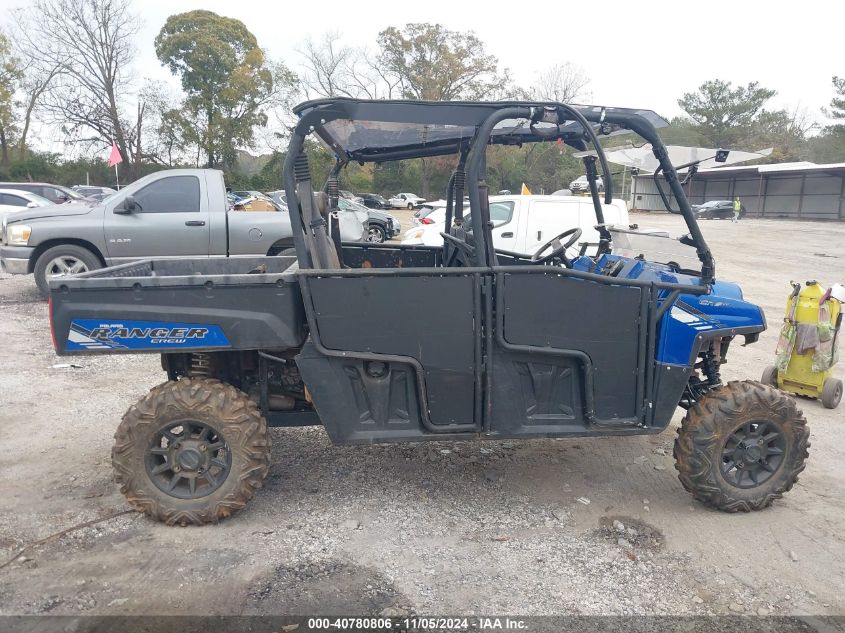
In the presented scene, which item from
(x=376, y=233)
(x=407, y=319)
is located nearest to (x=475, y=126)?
(x=407, y=319)

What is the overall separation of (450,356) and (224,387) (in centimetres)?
130

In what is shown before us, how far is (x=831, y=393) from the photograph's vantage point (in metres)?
5.77

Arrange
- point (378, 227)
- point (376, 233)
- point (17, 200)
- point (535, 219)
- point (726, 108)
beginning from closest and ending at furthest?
point (535, 219)
point (17, 200)
point (376, 233)
point (378, 227)
point (726, 108)

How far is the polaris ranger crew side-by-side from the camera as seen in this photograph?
349cm

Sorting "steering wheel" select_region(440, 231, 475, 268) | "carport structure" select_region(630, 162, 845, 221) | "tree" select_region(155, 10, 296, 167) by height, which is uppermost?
"tree" select_region(155, 10, 296, 167)

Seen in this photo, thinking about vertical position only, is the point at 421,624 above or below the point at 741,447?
below

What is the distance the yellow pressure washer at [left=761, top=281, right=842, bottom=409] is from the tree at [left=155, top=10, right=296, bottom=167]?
3728cm

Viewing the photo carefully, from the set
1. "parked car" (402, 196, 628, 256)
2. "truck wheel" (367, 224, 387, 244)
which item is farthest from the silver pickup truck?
"truck wheel" (367, 224, 387, 244)

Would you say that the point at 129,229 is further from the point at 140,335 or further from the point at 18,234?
the point at 140,335

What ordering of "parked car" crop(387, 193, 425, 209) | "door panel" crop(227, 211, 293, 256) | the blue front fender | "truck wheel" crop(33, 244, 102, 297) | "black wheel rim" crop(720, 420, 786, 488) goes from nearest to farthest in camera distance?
the blue front fender → "black wheel rim" crop(720, 420, 786, 488) → "truck wheel" crop(33, 244, 102, 297) → "door panel" crop(227, 211, 293, 256) → "parked car" crop(387, 193, 425, 209)

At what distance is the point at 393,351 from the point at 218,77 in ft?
129

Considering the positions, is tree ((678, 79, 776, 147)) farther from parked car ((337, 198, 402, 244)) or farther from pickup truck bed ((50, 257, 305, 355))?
pickup truck bed ((50, 257, 305, 355))

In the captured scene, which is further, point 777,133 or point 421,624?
point 777,133

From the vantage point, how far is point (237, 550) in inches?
135
